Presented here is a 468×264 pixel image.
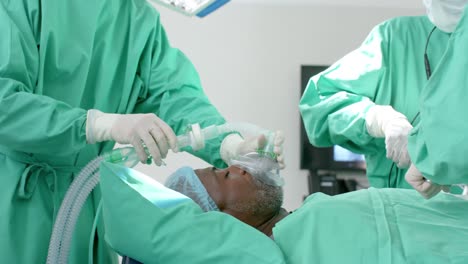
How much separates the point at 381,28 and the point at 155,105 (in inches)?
34.2

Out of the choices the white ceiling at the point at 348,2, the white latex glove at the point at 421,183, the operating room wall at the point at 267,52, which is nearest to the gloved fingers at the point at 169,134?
the white latex glove at the point at 421,183

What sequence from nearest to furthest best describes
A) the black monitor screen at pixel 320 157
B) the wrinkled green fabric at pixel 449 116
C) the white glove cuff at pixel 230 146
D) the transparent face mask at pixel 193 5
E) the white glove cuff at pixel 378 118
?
1. the wrinkled green fabric at pixel 449 116
2. the white glove cuff at pixel 230 146
3. the white glove cuff at pixel 378 118
4. the transparent face mask at pixel 193 5
5. the black monitor screen at pixel 320 157

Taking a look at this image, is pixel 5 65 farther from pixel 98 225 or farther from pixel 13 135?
pixel 98 225

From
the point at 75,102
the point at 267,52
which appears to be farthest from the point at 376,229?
the point at 267,52

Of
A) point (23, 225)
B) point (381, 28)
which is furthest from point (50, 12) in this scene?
point (381, 28)

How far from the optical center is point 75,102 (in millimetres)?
1369

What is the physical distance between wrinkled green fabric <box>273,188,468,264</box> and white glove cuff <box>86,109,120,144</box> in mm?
439

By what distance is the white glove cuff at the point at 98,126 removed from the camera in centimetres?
118

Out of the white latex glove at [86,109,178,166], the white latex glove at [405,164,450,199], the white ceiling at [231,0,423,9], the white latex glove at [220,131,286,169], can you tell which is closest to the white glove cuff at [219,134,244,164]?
the white latex glove at [220,131,286,169]

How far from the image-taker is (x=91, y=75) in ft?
4.68

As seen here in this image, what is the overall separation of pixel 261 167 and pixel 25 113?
0.59 m

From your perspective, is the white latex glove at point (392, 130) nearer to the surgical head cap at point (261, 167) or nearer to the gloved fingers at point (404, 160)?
the gloved fingers at point (404, 160)

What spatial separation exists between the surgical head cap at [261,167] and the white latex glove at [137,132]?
0.24 m

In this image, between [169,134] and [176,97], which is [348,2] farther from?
[169,134]
